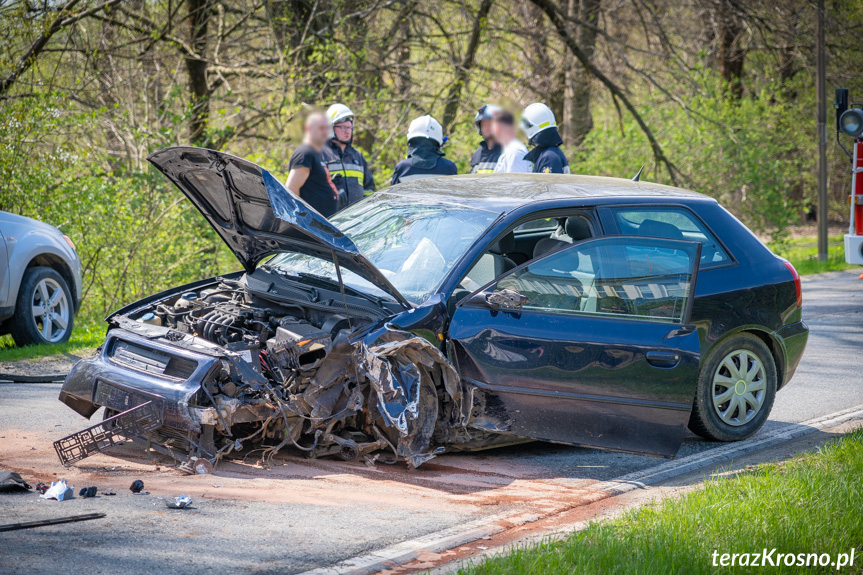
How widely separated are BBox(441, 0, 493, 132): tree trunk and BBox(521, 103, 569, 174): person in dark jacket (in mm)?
6399

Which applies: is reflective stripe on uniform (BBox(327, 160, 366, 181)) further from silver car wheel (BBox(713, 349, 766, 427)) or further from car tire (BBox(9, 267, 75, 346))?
silver car wheel (BBox(713, 349, 766, 427))

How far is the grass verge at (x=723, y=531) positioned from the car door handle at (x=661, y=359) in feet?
2.40

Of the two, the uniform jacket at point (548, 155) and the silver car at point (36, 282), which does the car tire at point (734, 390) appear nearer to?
the uniform jacket at point (548, 155)

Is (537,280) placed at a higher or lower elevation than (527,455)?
higher

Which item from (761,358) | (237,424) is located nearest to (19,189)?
(237,424)

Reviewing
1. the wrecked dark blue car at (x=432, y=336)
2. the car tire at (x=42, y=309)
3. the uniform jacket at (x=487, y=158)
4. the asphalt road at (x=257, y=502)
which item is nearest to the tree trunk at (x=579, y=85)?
the uniform jacket at (x=487, y=158)

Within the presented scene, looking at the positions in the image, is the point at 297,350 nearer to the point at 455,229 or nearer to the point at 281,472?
the point at 281,472

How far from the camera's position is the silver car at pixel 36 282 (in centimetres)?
827

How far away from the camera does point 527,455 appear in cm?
568

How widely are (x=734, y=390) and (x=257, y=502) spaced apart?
3355 millimetres

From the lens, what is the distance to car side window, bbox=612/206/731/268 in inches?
232

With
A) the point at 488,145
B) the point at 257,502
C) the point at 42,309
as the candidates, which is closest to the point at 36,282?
the point at 42,309

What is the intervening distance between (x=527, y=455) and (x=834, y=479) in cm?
180

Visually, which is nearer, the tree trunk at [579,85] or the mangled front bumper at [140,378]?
the mangled front bumper at [140,378]
